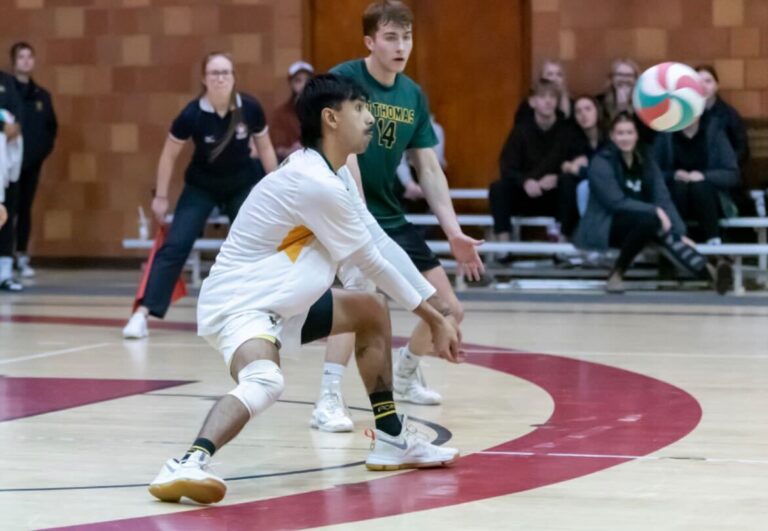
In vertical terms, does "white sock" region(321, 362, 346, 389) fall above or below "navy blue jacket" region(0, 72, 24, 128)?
below

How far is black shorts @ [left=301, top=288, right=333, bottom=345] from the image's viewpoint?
4.88 meters

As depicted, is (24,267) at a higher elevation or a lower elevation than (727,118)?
lower

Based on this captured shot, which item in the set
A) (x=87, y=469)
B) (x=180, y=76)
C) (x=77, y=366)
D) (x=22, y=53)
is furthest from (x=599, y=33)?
(x=87, y=469)

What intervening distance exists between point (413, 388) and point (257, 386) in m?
2.03

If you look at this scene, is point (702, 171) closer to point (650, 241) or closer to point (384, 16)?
point (650, 241)

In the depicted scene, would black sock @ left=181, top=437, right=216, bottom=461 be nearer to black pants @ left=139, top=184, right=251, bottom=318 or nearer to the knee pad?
the knee pad

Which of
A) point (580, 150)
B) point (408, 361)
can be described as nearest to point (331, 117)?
point (408, 361)

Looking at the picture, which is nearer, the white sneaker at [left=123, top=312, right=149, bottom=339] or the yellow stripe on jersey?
the yellow stripe on jersey

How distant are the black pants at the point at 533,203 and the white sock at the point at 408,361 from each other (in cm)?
557

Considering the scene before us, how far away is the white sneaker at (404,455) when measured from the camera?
190 inches

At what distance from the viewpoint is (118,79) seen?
1401 cm

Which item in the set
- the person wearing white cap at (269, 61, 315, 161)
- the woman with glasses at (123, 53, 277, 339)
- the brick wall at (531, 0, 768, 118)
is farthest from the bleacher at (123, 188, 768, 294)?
the woman with glasses at (123, 53, 277, 339)

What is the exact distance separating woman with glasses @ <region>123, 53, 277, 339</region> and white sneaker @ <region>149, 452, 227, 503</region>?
461 cm

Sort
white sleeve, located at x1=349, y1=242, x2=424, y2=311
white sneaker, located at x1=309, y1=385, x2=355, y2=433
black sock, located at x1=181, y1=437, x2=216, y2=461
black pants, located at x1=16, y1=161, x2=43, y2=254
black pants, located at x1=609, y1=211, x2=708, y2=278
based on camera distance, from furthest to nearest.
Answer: black pants, located at x1=16, y1=161, x2=43, y2=254, black pants, located at x1=609, y1=211, x2=708, y2=278, white sneaker, located at x1=309, y1=385, x2=355, y2=433, white sleeve, located at x1=349, y1=242, x2=424, y2=311, black sock, located at x1=181, y1=437, x2=216, y2=461
